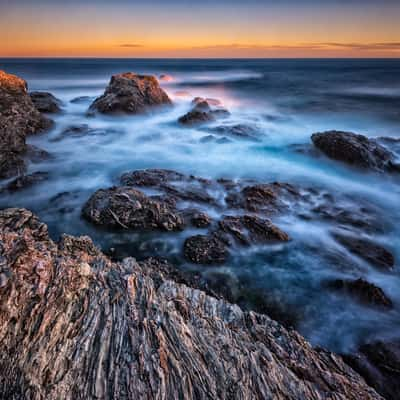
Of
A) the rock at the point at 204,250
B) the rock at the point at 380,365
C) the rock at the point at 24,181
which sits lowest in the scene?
the rock at the point at 380,365

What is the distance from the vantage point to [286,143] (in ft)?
48.1

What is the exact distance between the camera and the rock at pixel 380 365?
13.6 feet

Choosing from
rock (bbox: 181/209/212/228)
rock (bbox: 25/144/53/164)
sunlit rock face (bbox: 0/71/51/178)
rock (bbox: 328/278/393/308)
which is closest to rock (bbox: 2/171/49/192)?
sunlit rock face (bbox: 0/71/51/178)

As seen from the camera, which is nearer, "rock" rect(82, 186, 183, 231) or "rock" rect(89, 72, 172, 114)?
"rock" rect(82, 186, 183, 231)

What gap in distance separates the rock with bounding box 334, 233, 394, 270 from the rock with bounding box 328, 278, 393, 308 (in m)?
1.00

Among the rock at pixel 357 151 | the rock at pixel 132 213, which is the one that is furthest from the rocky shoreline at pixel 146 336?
the rock at pixel 357 151

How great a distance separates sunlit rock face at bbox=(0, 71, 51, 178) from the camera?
972 centimetres

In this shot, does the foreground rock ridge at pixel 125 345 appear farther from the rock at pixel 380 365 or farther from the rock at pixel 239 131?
the rock at pixel 239 131

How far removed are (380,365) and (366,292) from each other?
1405 mm

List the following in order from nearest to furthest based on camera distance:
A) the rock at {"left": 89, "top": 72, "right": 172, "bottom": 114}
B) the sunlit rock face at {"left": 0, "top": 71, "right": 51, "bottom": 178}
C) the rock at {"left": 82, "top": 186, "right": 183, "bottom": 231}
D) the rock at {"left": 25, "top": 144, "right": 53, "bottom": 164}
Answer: the rock at {"left": 82, "top": 186, "right": 183, "bottom": 231}, the sunlit rock face at {"left": 0, "top": 71, "right": 51, "bottom": 178}, the rock at {"left": 25, "top": 144, "right": 53, "bottom": 164}, the rock at {"left": 89, "top": 72, "right": 172, "bottom": 114}

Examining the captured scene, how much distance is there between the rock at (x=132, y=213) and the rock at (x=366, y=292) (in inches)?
145

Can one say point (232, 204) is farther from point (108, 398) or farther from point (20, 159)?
point (20, 159)

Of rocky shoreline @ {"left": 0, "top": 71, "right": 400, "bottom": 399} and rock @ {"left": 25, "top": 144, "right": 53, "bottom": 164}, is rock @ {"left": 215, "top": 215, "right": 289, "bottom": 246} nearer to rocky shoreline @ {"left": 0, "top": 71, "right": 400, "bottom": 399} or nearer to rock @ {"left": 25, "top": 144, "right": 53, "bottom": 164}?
rocky shoreline @ {"left": 0, "top": 71, "right": 400, "bottom": 399}

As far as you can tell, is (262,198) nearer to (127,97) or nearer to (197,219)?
(197,219)
